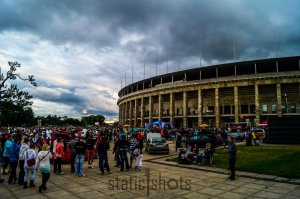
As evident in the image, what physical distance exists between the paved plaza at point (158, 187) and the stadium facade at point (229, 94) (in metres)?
41.9

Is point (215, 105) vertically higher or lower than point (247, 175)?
higher

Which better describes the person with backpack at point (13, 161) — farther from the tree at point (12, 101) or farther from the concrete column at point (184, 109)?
the concrete column at point (184, 109)

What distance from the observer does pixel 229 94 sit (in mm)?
56625

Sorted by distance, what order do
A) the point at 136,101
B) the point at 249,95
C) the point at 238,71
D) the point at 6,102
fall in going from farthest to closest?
the point at 136,101 < the point at 238,71 < the point at 249,95 < the point at 6,102

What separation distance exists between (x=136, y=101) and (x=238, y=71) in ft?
111

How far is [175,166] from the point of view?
530 inches

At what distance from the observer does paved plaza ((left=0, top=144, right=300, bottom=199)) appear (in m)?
7.46

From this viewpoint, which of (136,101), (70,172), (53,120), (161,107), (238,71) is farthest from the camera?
(53,120)

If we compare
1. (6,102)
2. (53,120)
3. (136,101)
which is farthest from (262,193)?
(53,120)

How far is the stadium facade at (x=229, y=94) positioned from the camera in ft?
165

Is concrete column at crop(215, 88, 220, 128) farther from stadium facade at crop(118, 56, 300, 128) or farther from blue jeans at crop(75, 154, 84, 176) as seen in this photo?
blue jeans at crop(75, 154, 84, 176)

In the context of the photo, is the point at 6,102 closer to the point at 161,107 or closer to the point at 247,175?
the point at 247,175

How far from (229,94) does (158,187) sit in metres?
52.3

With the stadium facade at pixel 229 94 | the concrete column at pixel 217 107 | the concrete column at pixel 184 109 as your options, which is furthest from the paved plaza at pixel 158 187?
the concrete column at pixel 184 109
